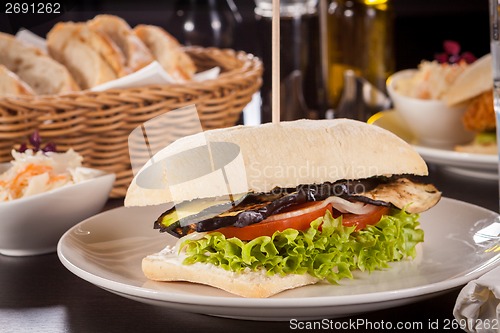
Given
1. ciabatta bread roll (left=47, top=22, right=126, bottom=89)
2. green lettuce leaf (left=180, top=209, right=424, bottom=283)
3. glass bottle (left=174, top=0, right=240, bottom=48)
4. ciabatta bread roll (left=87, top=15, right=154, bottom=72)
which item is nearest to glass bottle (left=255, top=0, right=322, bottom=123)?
glass bottle (left=174, top=0, right=240, bottom=48)

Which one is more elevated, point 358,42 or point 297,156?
point 358,42

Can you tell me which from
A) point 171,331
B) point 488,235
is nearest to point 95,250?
point 171,331

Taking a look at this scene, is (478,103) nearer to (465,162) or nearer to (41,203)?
(465,162)

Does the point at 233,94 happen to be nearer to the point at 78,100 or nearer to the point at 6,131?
the point at 78,100

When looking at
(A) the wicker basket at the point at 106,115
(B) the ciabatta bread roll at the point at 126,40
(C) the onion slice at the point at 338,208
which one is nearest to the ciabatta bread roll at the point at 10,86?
(A) the wicker basket at the point at 106,115

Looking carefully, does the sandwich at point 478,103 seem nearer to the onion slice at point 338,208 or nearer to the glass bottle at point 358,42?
the glass bottle at point 358,42

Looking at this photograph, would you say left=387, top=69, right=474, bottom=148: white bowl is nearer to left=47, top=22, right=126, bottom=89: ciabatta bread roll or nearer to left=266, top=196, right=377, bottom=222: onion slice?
left=47, top=22, right=126, bottom=89: ciabatta bread roll

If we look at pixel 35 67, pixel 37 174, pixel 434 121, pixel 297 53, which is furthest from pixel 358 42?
pixel 37 174
